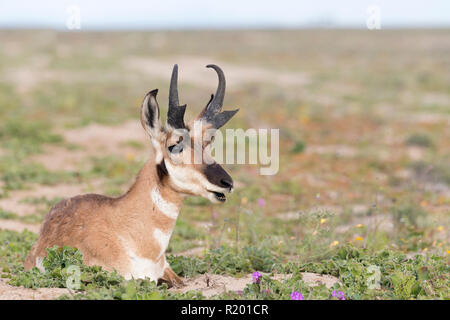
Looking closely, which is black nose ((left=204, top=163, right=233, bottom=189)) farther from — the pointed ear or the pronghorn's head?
the pointed ear

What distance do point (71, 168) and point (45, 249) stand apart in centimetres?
739

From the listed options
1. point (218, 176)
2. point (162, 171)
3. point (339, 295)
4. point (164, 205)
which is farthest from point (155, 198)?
point (339, 295)

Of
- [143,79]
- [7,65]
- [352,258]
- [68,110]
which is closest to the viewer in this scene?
[352,258]

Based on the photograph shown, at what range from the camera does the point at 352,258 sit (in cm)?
625

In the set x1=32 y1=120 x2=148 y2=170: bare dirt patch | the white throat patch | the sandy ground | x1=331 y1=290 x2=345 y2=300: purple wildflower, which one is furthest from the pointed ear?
x1=32 y1=120 x2=148 y2=170: bare dirt patch

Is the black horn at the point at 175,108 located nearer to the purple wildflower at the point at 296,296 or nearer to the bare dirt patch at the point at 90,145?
the purple wildflower at the point at 296,296

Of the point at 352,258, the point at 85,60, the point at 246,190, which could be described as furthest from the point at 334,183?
the point at 85,60

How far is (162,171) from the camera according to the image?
541cm

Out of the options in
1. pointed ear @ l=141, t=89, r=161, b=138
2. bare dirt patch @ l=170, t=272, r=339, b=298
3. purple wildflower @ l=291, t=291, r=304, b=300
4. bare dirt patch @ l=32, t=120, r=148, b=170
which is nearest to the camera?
purple wildflower @ l=291, t=291, r=304, b=300

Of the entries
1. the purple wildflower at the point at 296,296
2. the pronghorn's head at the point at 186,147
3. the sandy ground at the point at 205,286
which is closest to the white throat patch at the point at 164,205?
the pronghorn's head at the point at 186,147

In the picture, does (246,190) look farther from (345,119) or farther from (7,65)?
(7,65)

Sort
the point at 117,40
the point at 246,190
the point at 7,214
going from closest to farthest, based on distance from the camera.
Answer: the point at 7,214 → the point at 246,190 → the point at 117,40

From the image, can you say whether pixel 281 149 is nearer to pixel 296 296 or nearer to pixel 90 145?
pixel 90 145

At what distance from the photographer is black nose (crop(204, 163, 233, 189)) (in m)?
5.12
